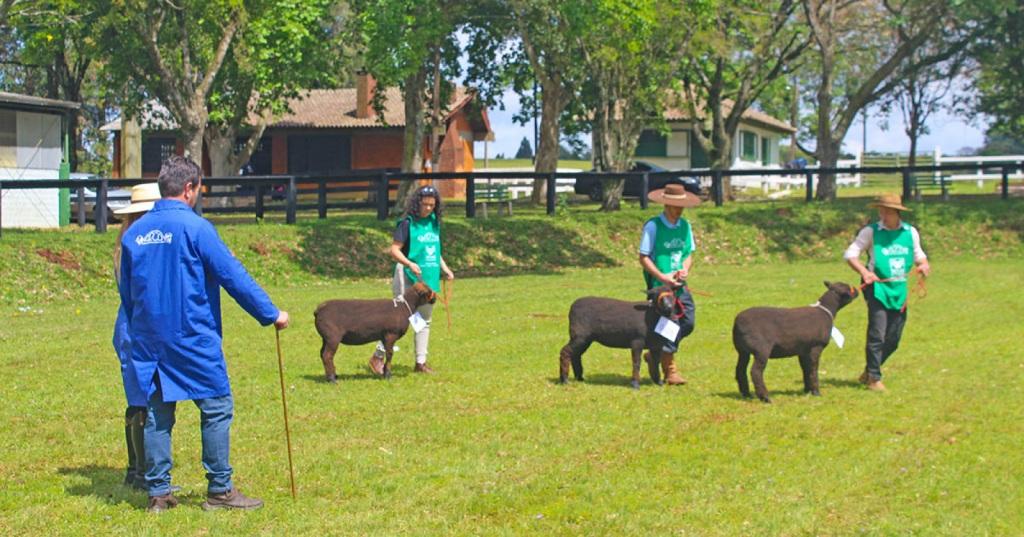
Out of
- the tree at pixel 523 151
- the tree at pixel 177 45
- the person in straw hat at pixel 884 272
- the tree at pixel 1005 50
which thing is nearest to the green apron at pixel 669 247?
the person in straw hat at pixel 884 272

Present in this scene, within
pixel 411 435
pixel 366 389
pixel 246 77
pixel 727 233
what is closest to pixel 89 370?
pixel 366 389

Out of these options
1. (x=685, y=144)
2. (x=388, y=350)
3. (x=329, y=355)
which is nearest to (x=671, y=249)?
(x=388, y=350)

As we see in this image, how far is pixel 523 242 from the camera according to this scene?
2808 centimetres

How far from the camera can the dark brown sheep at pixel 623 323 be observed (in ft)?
38.9

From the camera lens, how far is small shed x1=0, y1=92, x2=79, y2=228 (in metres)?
31.2

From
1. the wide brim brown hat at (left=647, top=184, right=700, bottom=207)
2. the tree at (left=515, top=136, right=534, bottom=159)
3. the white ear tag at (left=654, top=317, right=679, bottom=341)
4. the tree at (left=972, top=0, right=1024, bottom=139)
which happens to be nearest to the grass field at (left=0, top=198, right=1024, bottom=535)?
the white ear tag at (left=654, top=317, right=679, bottom=341)

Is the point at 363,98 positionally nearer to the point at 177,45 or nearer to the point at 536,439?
the point at 177,45

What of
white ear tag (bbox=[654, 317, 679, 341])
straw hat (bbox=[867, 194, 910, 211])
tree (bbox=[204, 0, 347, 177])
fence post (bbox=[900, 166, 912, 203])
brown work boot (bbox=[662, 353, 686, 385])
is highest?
tree (bbox=[204, 0, 347, 177])

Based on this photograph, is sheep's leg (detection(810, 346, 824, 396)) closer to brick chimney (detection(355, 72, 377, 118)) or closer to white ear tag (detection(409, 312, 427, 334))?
white ear tag (detection(409, 312, 427, 334))

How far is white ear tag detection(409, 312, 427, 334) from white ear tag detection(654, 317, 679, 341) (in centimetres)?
218

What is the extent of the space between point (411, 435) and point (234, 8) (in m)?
21.6

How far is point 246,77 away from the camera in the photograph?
38094mm

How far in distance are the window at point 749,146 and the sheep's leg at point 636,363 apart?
49633 millimetres

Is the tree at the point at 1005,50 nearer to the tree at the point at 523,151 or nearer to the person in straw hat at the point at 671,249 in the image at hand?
the person in straw hat at the point at 671,249
